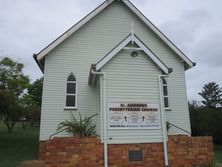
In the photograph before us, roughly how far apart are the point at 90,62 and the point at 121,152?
6761 mm

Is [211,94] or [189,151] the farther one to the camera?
[211,94]

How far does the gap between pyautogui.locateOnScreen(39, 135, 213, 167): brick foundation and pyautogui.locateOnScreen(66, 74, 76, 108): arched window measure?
15.8 feet

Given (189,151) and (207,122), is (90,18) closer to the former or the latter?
(189,151)

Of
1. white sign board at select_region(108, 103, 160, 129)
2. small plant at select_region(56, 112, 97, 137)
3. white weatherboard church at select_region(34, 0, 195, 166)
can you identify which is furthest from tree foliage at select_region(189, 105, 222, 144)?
white sign board at select_region(108, 103, 160, 129)

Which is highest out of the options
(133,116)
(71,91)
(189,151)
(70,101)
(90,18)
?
(90,18)

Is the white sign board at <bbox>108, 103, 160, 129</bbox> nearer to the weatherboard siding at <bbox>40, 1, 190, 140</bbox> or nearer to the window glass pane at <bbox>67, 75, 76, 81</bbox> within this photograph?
the weatherboard siding at <bbox>40, 1, 190, 140</bbox>

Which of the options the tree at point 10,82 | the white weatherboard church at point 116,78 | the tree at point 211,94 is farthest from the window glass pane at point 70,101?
the tree at point 211,94

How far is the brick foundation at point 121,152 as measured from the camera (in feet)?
32.3

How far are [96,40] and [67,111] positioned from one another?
4847 mm

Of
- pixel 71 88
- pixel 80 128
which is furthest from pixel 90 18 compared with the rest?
pixel 80 128

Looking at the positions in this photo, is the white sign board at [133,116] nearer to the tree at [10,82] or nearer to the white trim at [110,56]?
the white trim at [110,56]

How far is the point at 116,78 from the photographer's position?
11391mm

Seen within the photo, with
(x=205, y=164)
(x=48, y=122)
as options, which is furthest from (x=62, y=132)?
(x=205, y=164)

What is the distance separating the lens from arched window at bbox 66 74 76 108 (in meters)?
14.8
